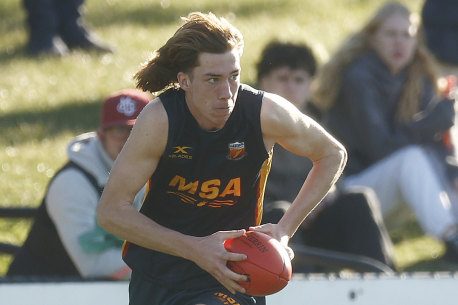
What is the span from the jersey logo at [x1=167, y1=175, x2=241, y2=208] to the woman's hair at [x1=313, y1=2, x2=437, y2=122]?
347 cm

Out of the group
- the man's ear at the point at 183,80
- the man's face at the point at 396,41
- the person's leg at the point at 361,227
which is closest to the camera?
the man's ear at the point at 183,80

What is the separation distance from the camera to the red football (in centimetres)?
383

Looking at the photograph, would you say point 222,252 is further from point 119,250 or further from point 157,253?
point 119,250

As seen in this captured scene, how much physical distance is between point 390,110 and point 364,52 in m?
0.46

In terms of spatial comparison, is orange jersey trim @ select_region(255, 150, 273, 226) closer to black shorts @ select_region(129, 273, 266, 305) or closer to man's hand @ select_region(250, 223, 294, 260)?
man's hand @ select_region(250, 223, 294, 260)

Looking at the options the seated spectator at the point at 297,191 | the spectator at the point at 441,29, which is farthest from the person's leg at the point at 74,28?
the seated spectator at the point at 297,191

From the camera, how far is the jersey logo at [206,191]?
4.03 m

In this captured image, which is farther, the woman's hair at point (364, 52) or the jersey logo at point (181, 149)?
the woman's hair at point (364, 52)

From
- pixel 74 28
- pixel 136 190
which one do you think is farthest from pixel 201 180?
pixel 74 28

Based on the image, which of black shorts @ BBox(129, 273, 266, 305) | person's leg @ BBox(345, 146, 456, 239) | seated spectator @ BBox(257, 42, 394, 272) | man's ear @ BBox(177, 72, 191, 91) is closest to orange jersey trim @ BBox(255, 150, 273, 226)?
black shorts @ BBox(129, 273, 266, 305)

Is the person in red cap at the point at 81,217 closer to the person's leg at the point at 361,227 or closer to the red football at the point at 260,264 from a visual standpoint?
the person's leg at the point at 361,227

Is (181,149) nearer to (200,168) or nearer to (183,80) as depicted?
(200,168)

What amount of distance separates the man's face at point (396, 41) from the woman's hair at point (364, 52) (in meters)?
0.05

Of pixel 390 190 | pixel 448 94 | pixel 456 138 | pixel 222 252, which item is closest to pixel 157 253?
pixel 222 252
